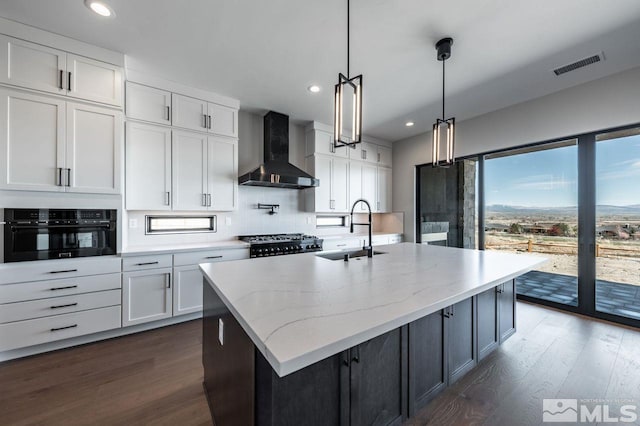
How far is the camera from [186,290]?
2.92m

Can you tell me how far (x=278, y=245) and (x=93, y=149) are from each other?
2.20 m

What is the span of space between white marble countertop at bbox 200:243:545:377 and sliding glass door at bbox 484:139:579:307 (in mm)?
1923

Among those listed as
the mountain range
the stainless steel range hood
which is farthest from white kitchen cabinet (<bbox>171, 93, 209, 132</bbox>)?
the mountain range

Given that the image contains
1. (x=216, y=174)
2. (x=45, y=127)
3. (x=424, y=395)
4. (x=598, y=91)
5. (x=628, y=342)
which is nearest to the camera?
(x=424, y=395)

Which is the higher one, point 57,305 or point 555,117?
point 555,117

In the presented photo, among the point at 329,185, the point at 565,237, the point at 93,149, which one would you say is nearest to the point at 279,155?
the point at 329,185

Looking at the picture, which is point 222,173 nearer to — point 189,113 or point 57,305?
point 189,113

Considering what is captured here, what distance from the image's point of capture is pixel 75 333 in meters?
2.36

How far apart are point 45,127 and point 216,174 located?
159cm

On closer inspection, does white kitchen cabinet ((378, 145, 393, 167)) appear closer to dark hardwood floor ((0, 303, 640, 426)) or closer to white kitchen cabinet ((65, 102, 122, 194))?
dark hardwood floor ((0, 303, 640, 426))

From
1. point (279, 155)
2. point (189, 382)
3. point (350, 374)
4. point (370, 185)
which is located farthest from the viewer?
point (370, 185)

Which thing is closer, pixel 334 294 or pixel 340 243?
pixel 334 294

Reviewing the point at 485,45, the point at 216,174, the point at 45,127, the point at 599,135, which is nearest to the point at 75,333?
the point at 45,127

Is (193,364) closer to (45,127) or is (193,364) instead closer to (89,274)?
(89,274)
